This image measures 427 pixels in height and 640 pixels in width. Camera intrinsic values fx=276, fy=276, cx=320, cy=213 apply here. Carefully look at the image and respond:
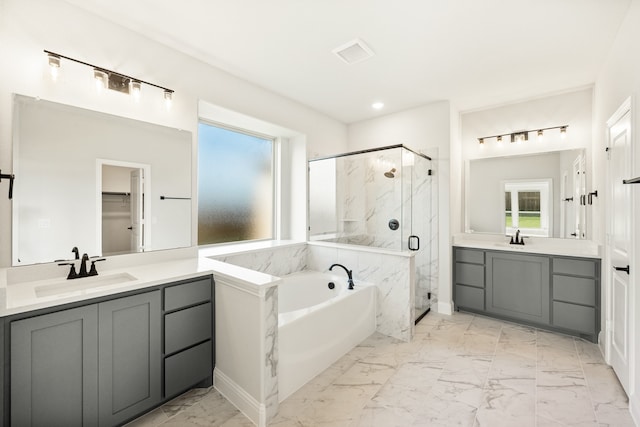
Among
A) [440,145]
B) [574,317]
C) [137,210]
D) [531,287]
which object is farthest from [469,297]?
[137,210]

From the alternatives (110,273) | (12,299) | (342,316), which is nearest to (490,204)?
(342,316)

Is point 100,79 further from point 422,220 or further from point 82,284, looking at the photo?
point 422,220

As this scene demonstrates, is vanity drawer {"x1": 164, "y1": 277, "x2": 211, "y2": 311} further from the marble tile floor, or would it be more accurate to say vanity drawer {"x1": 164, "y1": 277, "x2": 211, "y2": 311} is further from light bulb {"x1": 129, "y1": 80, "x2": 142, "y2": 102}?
light bulb {"x1": 129, "y1": 80, "x2": 142, "y2": 102}

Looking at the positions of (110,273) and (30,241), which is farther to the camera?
(110,273)

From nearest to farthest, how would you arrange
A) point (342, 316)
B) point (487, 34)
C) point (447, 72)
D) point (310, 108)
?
1. point (487, 34)
2. point (342, 316)
3. point (447, 72)
4. point (310, 108)

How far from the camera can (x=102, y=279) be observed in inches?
76.7

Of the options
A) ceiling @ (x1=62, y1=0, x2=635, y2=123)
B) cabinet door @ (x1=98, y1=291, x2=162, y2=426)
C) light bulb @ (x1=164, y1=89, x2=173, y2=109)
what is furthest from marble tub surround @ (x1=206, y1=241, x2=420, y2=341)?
ceiling @ (x1=62, y1=0, x2=635, y2=123)

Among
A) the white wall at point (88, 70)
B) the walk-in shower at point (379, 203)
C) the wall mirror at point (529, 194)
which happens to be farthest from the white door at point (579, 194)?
the white wall at point (88, 70)

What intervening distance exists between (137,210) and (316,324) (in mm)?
1769

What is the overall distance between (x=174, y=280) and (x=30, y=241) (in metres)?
0.95

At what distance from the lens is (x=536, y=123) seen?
135 inches

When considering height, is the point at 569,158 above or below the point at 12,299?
above

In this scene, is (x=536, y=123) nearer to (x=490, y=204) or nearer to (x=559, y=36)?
(x=490, y=204)

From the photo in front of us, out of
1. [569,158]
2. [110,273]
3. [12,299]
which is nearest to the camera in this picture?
[12,299]
